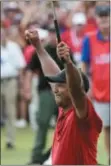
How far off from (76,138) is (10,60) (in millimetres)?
7269

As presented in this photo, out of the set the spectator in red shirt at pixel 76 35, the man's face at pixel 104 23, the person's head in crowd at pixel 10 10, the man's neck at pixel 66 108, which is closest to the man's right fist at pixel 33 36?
the man's neck at pixel 66 108

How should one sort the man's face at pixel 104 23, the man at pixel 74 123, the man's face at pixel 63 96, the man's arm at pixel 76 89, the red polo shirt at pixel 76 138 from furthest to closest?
the man's face at pixel 104 23 < the man's face at pixel 63 96 < the red polo shirt at pixel 76 138 < the man at pixel 74 123 < the man's arm at pixel 76 89

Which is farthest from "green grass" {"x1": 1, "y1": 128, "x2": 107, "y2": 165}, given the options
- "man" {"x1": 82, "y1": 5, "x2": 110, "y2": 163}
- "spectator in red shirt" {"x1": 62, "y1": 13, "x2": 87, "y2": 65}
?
"spectator in red shirt" {"x1": 62, "y1": 13, "x2": 87, "y2": 65}

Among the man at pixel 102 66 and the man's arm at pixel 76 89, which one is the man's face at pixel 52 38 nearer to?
the man at pixel 102 66

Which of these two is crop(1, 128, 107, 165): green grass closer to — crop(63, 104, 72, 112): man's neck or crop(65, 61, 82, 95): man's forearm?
crop(63, 104, 72, 112): man's neck

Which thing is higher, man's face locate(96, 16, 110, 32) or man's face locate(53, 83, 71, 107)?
man's face locate(53, 83, 71, 107)

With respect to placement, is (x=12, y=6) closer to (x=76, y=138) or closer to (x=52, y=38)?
(x=52, y=38)

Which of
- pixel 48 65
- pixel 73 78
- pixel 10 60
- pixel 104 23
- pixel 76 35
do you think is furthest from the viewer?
pixel 76 35

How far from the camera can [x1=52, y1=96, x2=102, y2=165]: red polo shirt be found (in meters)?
5.27

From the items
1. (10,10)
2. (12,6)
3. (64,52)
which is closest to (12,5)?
(12,6)

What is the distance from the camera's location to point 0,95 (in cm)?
1297

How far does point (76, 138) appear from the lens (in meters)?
5.34

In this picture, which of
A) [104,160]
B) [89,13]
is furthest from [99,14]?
[89,13]

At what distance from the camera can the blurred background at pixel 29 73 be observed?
10188mm
